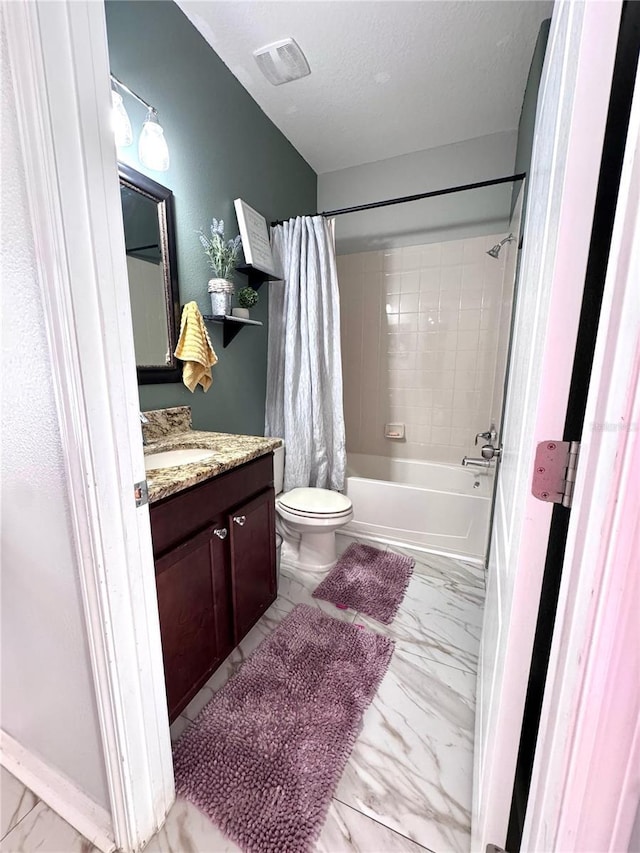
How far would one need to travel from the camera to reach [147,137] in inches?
52.7

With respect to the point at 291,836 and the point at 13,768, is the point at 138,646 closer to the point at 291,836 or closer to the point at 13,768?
the point at 291,836

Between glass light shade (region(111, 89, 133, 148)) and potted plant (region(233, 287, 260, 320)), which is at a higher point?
glass light shade (region(111, 89, 133, 148))

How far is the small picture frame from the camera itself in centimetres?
187

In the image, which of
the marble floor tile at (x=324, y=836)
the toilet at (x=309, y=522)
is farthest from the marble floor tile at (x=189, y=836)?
the toilet at (x=309, y=522)

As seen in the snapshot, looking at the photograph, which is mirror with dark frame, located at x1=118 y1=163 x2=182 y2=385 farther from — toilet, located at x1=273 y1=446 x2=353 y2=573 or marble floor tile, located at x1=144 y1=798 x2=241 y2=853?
marble floor tile, located at x1=144 y1=798 x2=241 y2=853

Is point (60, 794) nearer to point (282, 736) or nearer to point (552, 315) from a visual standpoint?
point (282, 736)

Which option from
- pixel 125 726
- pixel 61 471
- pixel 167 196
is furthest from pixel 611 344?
pixel 167 196

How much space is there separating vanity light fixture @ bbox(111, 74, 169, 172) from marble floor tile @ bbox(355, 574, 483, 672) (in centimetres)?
216

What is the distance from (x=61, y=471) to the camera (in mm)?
669

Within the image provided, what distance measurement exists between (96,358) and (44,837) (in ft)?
3.97

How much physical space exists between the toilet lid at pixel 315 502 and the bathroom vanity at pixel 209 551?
328 mm

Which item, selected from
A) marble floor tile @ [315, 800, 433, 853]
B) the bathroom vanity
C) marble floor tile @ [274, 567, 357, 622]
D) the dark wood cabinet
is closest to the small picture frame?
the bathroom vanity

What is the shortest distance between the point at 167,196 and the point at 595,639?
6.34 ft

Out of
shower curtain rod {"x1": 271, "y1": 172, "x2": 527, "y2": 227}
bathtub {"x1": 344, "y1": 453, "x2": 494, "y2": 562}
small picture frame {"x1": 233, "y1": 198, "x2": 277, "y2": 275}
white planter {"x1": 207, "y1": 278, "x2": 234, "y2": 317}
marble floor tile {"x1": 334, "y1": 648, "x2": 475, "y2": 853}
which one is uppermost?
shower curtain rod {"x1": 271, "y1": 172, "x2": 527, "y2": 227}
